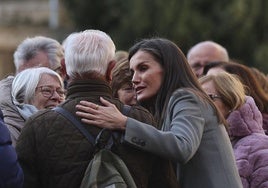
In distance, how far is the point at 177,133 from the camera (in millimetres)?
4219

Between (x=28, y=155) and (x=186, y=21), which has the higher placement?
(x=28, y=155)

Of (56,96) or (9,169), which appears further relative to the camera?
(56,96)

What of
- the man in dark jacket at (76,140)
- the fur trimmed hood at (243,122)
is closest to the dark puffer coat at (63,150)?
the man in dark jacket at (76,140)

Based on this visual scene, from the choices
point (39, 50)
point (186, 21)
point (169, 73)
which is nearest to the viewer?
point (169, 73)

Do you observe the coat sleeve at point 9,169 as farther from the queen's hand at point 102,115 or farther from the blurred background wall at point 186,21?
the blurred background wall at point 186,21

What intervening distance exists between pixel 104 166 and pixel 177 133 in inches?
16.9

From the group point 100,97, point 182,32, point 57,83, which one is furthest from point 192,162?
point 182,32

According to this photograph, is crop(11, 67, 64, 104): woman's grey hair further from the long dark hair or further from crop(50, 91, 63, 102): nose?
the long dark hair

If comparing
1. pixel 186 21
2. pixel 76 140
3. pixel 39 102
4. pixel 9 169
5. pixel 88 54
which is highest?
pixel 88 54

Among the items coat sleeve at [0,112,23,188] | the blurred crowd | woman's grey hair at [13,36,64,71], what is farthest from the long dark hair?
woman's grey hair at [13,36,64,71]

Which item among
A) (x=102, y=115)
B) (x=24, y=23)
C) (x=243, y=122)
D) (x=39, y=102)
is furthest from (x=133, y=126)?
(x=24, y=23)

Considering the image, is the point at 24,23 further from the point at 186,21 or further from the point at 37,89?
the point at 37,89

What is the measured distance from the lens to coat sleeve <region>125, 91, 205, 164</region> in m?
4.16

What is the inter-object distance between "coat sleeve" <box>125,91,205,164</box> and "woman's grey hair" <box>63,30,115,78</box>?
1.06ft
